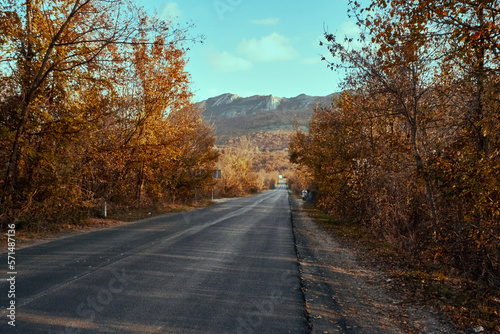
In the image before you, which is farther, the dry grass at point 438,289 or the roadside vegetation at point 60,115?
the roadside vegetation at point 60,115

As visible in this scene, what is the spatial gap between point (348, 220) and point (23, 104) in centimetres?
1444

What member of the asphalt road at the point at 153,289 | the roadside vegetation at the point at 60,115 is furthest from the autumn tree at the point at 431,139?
the roadside vegetation at the point at 60,115

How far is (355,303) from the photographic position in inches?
197

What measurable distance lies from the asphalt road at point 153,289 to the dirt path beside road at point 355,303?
0.30 m

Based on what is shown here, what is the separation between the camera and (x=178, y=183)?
77.4ft

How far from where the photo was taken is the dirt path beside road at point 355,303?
4145 millimetres

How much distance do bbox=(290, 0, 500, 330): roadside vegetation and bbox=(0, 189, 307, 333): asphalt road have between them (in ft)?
9.28

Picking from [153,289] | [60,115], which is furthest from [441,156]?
[60,115]

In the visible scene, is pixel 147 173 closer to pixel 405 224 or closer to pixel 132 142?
pixel 132 142

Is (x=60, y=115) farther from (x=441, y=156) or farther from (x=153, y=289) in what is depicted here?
(x=441, y=156)

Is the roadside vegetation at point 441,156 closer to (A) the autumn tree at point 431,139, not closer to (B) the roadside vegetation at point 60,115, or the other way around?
(A) the autumn tree at point 431,139

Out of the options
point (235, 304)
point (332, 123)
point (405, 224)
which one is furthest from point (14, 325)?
point (332, 123)

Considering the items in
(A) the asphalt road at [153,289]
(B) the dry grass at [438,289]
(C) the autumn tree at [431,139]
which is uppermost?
(C) the autumn tree at [431,139]

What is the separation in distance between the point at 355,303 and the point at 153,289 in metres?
3.33
